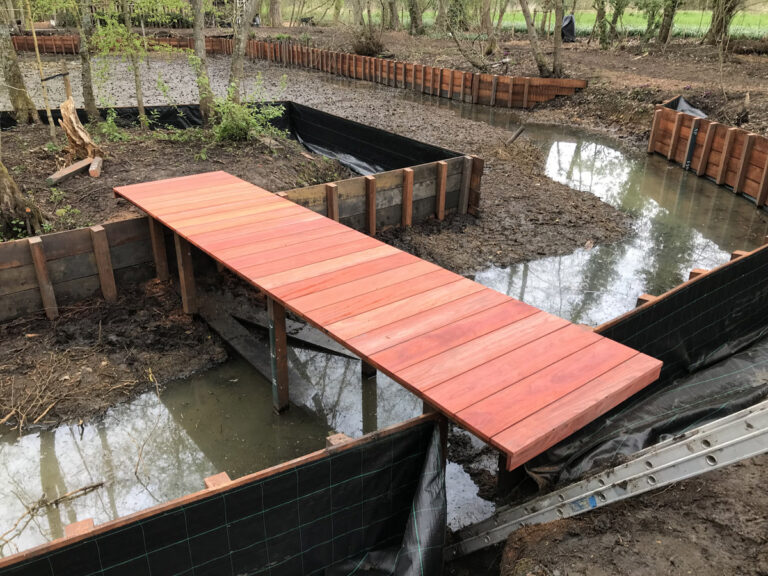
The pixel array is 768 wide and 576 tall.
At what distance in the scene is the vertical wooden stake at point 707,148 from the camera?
473 inches

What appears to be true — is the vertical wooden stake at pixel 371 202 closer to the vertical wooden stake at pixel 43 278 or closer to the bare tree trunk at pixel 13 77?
the vertical wooden stake at pixel 43 278

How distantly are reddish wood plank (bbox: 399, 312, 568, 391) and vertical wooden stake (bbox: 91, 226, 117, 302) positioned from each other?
4364 millimetres

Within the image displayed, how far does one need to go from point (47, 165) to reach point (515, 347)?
330 inches

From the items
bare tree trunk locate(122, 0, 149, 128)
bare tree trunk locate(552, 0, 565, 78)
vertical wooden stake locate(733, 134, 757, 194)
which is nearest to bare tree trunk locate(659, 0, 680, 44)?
bare tree trunk locate(552, 0, 565, 78)

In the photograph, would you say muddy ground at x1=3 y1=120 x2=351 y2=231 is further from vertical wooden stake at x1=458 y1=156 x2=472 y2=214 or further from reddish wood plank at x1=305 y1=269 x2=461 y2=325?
reddish wood plank at x1=305 y1=269 x2=461 y2=325

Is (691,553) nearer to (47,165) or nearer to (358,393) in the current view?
(358,393)

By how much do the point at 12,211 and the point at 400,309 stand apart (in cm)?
525

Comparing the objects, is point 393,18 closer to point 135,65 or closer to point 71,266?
point 135,65

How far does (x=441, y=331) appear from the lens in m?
4.01

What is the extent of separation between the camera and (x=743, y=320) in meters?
5.79

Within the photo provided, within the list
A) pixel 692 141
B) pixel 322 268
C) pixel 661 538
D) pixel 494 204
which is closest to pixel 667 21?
pixel 692 141

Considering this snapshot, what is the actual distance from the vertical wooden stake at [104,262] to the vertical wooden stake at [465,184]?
16.9ft

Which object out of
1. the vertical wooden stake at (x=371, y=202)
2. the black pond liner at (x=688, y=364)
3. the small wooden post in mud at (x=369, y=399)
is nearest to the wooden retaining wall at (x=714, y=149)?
the black pond liner at (x=688, y=364)

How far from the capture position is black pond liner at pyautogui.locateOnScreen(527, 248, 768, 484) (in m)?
3.86
